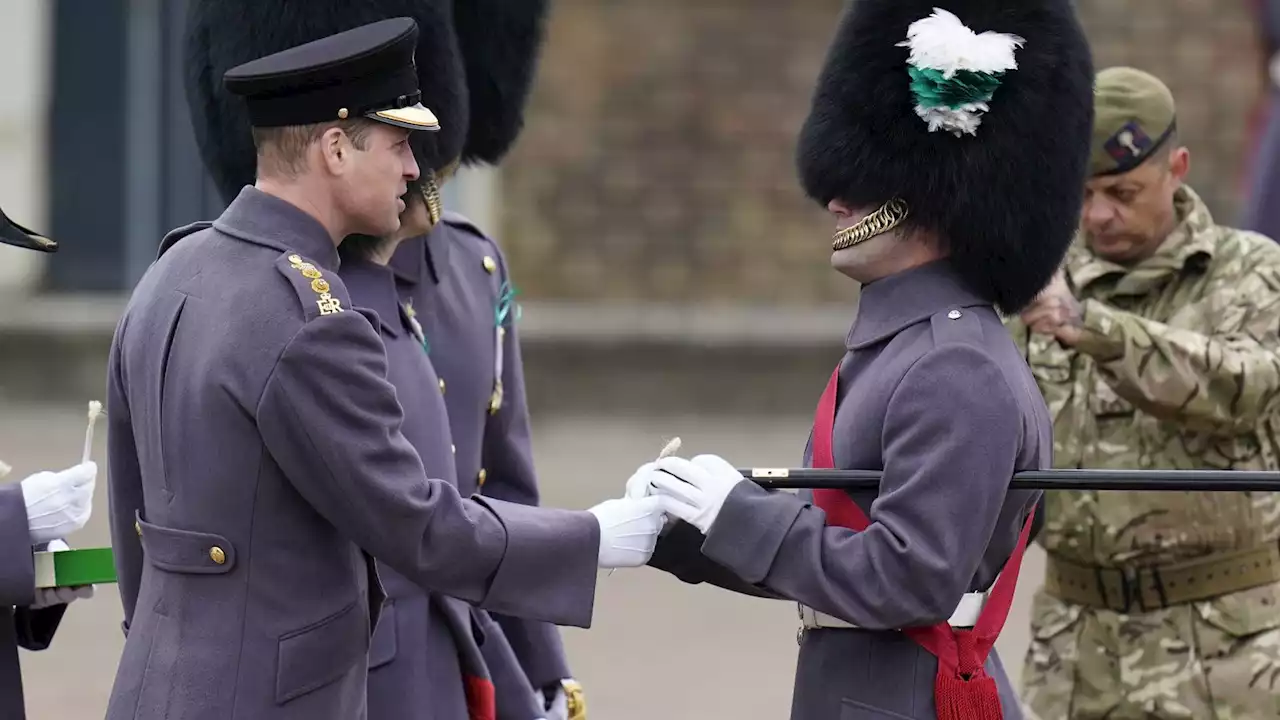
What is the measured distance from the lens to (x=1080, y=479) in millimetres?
2904

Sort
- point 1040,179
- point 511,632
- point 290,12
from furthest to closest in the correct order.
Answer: point 511,632 → point 290,12 → point 1040,179

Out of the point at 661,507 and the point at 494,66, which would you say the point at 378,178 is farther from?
the point at 494,66

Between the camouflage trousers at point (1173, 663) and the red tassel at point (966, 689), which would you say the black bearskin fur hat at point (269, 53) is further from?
the camouflage trousers at point (1173, 663)

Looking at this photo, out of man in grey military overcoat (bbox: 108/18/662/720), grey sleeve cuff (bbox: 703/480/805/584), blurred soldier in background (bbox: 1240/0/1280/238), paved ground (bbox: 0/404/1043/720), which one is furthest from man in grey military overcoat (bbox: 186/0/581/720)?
blurred soldier in background (bbox: 1240/0/1280/238)

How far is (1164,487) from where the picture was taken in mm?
3004

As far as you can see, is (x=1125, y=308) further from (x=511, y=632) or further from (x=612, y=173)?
(x=612, y=173)

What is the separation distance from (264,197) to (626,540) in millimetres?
737

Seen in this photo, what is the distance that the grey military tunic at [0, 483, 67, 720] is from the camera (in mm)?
3156

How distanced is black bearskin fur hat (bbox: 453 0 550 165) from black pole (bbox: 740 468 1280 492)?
1.29 m

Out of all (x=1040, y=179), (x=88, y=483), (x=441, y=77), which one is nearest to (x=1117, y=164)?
(x=1040, y=179)

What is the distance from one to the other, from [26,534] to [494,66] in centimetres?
140

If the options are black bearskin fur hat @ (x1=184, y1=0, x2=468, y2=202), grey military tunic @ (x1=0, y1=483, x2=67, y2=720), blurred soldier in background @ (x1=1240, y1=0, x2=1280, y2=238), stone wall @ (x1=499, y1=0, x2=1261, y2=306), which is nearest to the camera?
grey military tunic @ (x1=0, y1=483, x2=67, y2=720)

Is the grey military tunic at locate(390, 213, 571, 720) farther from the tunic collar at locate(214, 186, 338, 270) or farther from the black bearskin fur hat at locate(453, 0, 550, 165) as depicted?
the tunic collar at locate(214, 186, 338, 270)

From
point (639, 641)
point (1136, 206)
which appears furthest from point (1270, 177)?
point (1136, 206)
